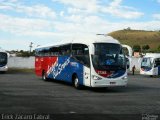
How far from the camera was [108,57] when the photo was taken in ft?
72.6

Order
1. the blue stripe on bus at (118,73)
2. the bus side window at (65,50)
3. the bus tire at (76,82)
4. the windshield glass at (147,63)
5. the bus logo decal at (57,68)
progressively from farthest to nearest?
the windshield glass at (147,63) → the bus logo decal at (57,68) → the bus side window at (65,50) → the bus tire at (76,82) → the blue stripe on bus at (118,73)

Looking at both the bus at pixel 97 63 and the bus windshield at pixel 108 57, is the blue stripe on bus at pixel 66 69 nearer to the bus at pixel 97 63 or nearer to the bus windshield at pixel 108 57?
the bus at pixel 97 63

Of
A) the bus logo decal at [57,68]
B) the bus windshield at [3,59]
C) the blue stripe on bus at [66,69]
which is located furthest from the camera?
the bus windshield at [3,59]

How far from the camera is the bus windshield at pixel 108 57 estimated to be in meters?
22.1

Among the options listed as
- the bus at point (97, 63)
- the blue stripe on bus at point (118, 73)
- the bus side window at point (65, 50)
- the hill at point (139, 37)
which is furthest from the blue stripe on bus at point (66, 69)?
the hill at point (139, 37)

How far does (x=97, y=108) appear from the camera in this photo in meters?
15.2

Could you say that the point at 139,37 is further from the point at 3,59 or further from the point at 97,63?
the point at 97,63

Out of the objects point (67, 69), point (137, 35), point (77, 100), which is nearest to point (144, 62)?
point (67, 69)

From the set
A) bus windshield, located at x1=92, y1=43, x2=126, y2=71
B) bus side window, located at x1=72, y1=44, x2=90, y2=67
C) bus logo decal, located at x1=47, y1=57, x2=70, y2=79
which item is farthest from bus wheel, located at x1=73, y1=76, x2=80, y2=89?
bus windshield, located at x1=92, y1=43, x2=126, y2=71

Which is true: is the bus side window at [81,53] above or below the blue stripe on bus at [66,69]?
above

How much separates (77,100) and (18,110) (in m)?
4.20

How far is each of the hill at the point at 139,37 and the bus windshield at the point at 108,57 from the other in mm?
99561

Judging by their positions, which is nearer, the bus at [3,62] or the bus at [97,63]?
the bus at [97,63]

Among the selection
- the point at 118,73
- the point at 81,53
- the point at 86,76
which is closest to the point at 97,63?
the point at 86,76
